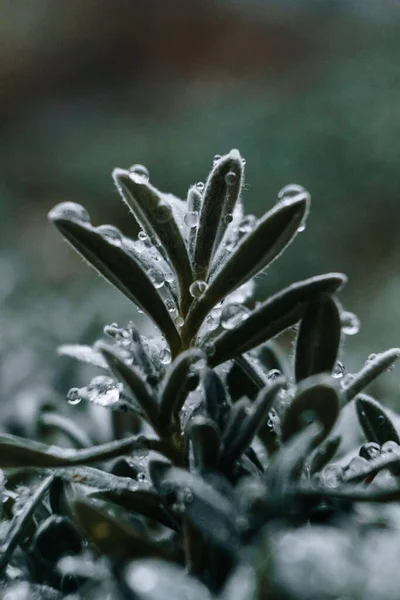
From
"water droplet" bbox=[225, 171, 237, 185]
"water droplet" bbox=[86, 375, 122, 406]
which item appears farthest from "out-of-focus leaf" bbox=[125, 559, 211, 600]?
"water droplet" bbox=[225, 171, 237, 185]

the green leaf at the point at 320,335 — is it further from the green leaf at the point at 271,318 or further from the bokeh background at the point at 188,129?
the bokeh background at the point at 188,129

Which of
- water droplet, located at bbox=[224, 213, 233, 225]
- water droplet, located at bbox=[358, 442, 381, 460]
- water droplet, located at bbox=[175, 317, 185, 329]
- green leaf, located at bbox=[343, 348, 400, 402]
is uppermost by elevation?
water droplet, located at bbox=[224, 213, 233, 225]

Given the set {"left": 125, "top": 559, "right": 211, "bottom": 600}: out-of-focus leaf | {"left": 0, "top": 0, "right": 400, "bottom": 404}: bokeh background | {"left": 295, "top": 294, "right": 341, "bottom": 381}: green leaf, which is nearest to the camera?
{"left": 125, "top": 559, "right": 211, "bottom": 600}: out-of-focus leaf

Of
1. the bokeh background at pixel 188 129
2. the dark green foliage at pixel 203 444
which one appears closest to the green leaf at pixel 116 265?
the dark green foliage at pixel 203 444

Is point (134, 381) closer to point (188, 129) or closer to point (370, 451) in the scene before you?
point (370, 451)

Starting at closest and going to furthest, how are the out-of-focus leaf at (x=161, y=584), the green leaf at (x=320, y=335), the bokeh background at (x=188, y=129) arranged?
the out-of-focus leaf at (x=161, y=584) → the green leaf at (x=320, y=335) → the bokeh background at (x=188, y=129)

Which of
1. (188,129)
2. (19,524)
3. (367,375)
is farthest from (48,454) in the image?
(188,129)

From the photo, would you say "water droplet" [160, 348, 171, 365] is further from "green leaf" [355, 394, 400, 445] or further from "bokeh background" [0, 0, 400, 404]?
"bokeh background" [0, 0, 400, 404]

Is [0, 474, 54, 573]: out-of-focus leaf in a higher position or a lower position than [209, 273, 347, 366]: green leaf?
lower

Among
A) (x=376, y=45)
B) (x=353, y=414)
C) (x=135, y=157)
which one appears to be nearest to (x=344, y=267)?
(x=135, y=157)
